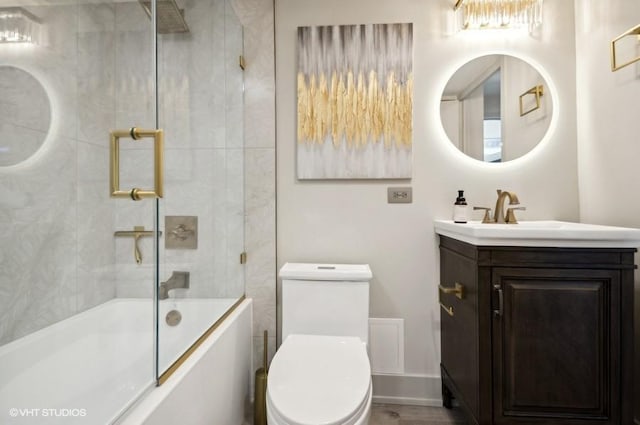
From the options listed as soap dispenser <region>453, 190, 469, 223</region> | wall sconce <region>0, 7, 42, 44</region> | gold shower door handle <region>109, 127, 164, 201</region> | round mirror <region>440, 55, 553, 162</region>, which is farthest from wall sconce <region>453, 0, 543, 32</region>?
wall sconce <region>0, 7, 42, 44</region>

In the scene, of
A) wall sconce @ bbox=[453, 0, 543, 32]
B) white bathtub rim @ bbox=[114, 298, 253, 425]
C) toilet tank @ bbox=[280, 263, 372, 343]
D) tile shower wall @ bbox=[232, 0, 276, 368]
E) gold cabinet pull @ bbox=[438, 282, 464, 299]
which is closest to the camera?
white bathtub rim @ bbox=[114, 298, 253, 425]

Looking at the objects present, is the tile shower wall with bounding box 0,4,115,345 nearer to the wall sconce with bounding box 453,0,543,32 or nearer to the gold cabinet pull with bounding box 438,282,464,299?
the gold cabinet pull with bounding box 438,282,464,299

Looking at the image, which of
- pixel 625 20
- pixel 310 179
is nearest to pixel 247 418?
pixel 310 179

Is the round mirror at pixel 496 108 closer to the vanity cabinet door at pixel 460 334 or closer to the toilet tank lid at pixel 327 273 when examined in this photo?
the vanity cabinet door at pixel 460 334

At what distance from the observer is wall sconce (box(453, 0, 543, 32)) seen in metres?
1.72

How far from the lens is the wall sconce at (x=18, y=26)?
3.34 ft

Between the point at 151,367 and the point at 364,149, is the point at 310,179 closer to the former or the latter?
the point at 364,149

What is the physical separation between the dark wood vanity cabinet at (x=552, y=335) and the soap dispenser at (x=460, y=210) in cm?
41

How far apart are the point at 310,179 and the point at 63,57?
1.16 m

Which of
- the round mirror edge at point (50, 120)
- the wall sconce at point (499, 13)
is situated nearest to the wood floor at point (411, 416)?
the round mirror edge at point (50, 120)

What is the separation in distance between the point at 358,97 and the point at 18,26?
139 centimetres

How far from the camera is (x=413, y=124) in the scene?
1.81 metres

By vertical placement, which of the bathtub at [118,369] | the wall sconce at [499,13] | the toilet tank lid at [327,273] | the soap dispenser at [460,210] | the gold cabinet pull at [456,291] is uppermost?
the wall sconce at [499,13]

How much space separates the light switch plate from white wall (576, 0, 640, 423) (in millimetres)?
900
